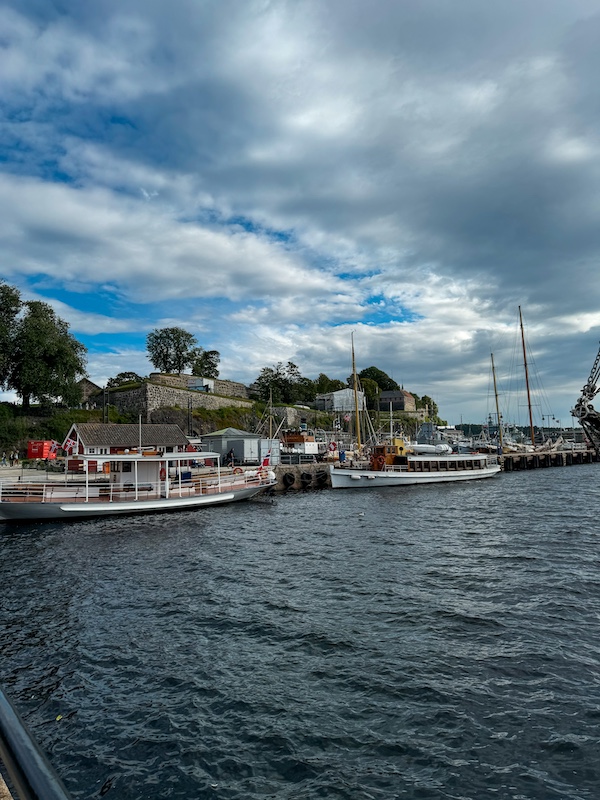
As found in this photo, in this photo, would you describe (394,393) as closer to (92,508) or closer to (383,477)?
(383,477)

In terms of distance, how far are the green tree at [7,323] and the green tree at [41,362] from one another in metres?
0.44

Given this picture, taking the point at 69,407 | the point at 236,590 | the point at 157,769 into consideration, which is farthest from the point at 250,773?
the point at 69,407

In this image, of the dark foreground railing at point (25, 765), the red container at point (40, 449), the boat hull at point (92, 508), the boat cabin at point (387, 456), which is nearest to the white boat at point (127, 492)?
the boat hull at point (92, 508)

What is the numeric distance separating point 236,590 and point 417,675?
7.24 metres

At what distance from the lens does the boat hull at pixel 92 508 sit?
→ 29131mm

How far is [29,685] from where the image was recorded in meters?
10.4

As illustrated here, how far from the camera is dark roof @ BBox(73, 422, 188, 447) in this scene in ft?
129

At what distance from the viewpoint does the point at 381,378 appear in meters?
174

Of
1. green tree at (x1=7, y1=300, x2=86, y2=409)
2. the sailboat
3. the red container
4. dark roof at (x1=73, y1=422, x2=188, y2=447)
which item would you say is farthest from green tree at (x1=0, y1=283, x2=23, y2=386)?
the sailboat

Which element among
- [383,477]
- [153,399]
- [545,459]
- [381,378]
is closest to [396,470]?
[383,477]

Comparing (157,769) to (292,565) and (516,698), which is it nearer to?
(516,698)

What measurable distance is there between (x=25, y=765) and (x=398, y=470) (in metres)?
50.7

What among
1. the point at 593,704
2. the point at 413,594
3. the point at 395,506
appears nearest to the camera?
the point at 593,704

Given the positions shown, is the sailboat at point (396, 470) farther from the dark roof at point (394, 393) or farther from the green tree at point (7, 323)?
the dark roof at point (394, 393)
